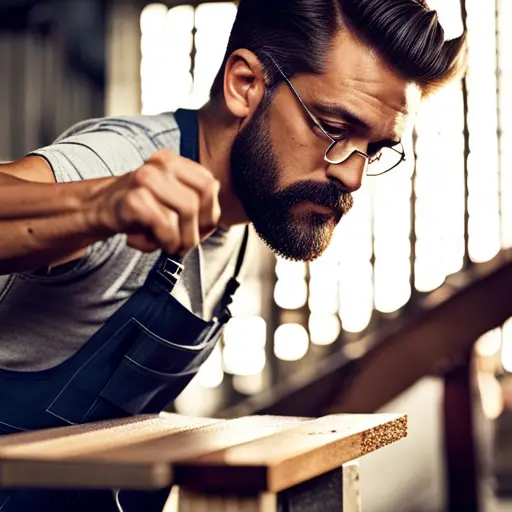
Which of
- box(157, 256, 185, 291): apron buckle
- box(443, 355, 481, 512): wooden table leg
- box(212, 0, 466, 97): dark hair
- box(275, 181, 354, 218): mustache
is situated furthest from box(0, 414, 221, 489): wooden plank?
box(443, 355, 481, 512): wooden table leg

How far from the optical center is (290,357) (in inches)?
176

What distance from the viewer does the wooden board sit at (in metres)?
0.87

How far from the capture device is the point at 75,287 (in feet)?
5.09

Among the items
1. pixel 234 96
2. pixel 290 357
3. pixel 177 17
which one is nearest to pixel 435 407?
pixel 290 357

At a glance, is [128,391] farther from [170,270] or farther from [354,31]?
[354,31]

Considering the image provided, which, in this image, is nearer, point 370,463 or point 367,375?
point 367,375

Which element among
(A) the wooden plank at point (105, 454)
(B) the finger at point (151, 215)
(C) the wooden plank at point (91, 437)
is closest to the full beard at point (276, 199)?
(C) the wooden plank at point (91, 437)

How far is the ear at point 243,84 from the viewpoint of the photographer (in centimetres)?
195

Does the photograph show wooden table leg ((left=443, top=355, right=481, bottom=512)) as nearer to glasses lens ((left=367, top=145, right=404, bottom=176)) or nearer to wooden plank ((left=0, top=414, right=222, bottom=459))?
glasses lens ((left=367, top=145, right=404, bottom=176))

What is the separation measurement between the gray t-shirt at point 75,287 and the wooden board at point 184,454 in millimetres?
323

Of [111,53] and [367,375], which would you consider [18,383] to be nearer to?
[367,375]

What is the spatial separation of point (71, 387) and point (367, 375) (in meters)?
2.29

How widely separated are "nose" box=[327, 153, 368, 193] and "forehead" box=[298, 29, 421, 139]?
0.09m

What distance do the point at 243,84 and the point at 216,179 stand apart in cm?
34
